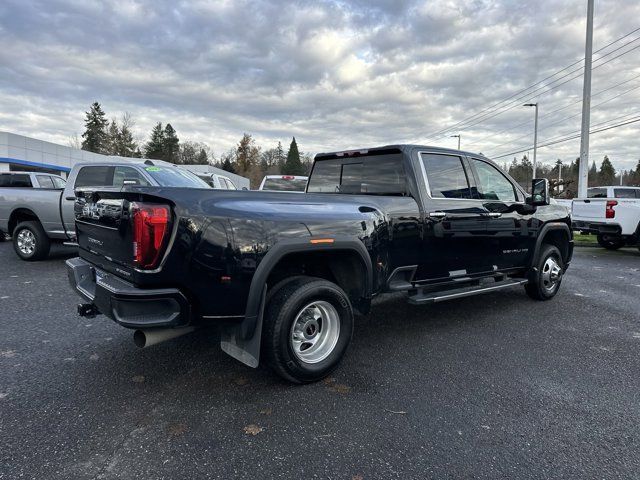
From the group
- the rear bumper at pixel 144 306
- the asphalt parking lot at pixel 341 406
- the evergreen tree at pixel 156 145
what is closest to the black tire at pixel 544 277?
the asphalt parking lot at pixel 341 406

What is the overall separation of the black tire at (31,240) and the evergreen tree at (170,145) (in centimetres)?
7864

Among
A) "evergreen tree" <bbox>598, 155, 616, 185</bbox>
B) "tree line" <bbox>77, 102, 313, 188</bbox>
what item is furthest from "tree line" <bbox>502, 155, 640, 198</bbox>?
"tree line" <bbox>77, 102, 313, 188</bbox>

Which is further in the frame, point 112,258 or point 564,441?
point 112,258

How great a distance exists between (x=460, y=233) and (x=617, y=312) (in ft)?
9.30

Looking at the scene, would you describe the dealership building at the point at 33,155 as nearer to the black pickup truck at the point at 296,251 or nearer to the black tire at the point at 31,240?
the black tire at the point at 31,240

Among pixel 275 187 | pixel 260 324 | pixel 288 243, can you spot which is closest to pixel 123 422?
pixel 260 324

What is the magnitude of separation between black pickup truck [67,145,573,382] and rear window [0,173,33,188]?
895 centimetres

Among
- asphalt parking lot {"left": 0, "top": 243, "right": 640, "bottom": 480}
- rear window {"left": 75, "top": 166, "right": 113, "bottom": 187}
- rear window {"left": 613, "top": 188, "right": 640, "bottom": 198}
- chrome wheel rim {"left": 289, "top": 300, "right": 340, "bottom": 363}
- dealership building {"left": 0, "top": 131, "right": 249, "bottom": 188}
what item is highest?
dealership building {"left": 0, "top": 131, "right": 249, "bottom": 188}

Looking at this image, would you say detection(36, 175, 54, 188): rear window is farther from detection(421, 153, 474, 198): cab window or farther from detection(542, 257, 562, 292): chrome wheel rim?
detection(542, 257, 562, 292): chrome wheel rim

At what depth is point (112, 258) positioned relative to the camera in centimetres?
312

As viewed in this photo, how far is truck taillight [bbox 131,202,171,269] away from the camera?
2.69 m

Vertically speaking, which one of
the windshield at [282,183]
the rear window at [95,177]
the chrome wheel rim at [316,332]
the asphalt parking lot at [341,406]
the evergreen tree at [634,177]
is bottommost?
the asphalt parking lot at [341,406]

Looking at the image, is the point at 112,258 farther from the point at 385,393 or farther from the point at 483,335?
the point at 483,335

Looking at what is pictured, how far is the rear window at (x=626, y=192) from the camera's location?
15562mm
